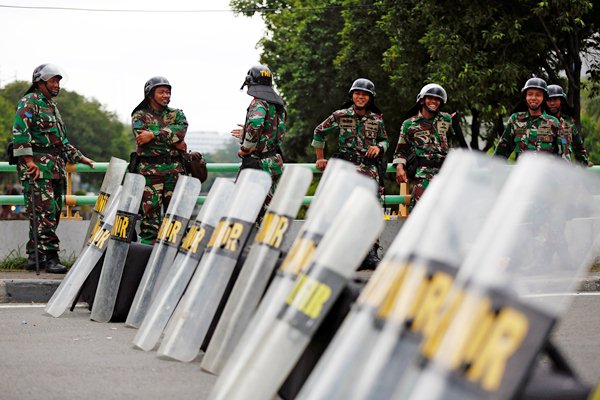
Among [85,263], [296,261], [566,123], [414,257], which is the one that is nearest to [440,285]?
[414,257]

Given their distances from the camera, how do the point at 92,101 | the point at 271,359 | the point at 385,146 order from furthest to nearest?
the point at 92,101 → the point at 385,146 → the point at 271,359

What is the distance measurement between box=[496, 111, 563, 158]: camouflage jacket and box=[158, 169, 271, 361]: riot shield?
6166 millimetres

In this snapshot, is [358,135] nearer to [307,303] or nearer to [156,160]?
[156,160]

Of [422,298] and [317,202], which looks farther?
[317,202]

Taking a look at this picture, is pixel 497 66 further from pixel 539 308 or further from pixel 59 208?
A: pixel 539 308

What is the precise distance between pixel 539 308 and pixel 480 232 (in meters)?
0.30

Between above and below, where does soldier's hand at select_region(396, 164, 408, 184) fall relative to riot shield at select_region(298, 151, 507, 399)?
above

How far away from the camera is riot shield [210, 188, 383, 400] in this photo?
12.9ft

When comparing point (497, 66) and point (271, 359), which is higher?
point (497, 66)

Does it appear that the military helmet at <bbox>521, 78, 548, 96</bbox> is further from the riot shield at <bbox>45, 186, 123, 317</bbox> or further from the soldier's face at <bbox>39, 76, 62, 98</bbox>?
the riot shield at <bbox>45, 186, 123, 317</bbox>

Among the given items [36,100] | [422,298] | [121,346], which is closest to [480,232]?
[422,298]

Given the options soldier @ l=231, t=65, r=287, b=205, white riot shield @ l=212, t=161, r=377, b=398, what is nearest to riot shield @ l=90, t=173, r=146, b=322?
soldier @ l=231, t=65, r=287, b=205

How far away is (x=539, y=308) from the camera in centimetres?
Answer: 295

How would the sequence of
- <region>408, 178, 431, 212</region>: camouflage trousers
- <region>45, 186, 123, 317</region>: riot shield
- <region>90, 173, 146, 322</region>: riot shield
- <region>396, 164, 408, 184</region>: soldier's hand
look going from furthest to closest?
1. <region>396, 164, 408, 184</region>: soldier's hand
2. <region>408, 178, 431, 212</region>: camouflage trousers
3. <region>45, 186, 123, 317</region>: riot shield
4. <region>90, 173, 146, 322</region>: riot shield
